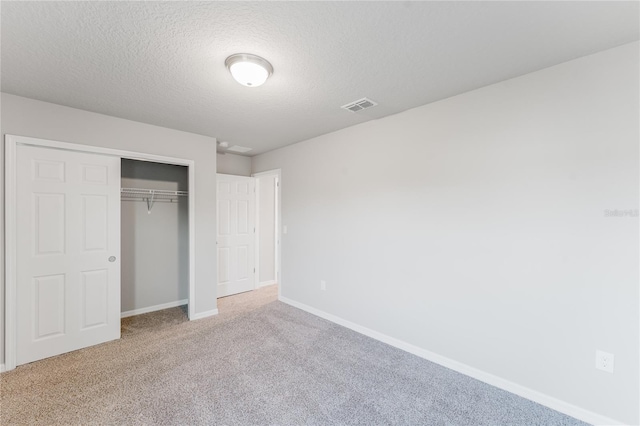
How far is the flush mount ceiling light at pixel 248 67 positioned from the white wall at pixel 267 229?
3114 mm

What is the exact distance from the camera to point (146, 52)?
1.87 meters

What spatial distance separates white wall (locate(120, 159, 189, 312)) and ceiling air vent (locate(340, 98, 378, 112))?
2.78 m

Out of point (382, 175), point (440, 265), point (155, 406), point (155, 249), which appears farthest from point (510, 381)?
point (155, 249)

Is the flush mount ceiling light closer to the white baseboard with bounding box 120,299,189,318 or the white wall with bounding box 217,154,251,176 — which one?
the white wall with bounding box 217,154,251,176

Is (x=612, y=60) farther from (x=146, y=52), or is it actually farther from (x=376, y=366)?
(x=146, y=52)

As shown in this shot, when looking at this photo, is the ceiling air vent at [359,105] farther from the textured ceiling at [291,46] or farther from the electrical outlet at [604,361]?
the electrical outlet at [604,361]

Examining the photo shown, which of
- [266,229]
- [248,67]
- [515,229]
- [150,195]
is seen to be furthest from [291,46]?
[266,229]

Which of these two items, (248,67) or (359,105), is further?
(359,105)

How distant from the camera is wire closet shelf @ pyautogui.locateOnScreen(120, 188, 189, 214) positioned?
363 cm

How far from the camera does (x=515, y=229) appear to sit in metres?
2.20

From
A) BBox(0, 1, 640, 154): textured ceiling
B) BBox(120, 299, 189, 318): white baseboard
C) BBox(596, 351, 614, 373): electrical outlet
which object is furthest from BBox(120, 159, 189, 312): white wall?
BBox(596, 351, 614, 373): electrical outlet

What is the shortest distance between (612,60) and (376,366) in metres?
2.96

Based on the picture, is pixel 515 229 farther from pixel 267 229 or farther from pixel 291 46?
pixel 267 229

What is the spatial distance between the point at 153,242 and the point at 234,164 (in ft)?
6.07
